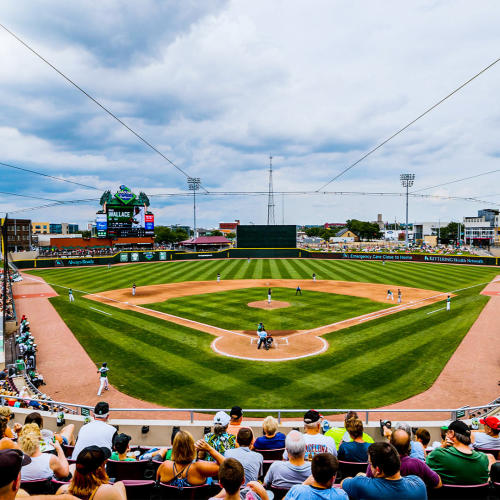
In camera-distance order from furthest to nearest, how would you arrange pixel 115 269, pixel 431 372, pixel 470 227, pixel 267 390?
pixel 470 227
pixel 115 269
pixel 431 372
pixel 267 390

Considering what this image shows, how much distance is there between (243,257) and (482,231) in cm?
8933

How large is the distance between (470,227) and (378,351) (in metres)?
125

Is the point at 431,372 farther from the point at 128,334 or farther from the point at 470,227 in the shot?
the point at 470,227

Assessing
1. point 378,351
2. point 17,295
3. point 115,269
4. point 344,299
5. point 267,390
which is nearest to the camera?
point 267,390

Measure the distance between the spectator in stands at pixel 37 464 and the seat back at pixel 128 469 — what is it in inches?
24.2

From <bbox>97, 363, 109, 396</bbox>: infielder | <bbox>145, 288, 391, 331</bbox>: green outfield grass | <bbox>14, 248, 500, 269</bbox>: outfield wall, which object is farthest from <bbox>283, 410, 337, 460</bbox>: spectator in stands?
<bbox>14, 248, 500, 269</bbox>: outfield wall

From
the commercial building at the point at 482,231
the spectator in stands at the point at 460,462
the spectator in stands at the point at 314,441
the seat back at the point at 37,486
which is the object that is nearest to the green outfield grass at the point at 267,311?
the spectator in stands at the point at 314,441

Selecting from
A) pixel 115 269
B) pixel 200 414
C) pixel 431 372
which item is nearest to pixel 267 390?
pixel 200 414

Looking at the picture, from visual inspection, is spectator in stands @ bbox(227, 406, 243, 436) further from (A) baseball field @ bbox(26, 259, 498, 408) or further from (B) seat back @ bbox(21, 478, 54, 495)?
(A) baseball field @ bbox(26, 259, 498, 408)

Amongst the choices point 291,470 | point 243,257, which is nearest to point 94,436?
point 291,470

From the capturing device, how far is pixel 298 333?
20.2 metres

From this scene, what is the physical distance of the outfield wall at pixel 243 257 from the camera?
56250 mm

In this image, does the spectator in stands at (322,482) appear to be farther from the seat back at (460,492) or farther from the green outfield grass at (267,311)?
the green outfield grass at (267,311)

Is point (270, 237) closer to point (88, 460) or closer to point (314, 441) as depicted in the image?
point (314, 441)
